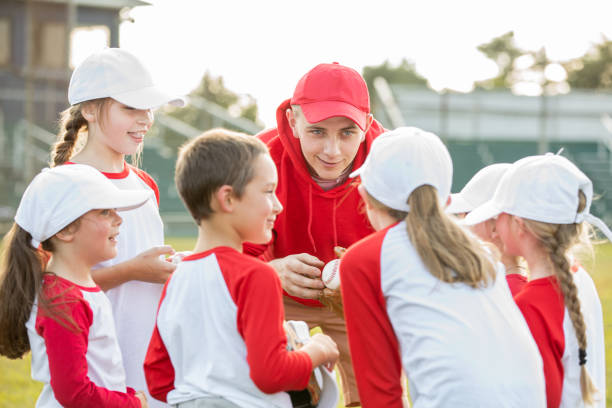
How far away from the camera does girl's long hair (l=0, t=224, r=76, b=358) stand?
8.80ft

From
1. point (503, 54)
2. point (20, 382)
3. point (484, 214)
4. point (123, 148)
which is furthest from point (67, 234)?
point (503, 54)

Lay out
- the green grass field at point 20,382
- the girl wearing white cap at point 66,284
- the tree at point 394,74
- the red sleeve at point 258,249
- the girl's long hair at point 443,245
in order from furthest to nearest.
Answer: the tree at point 394,74
the green grass field at point 20,382
the red sleeve at point 258,249
the girl wearing white cap at point 66,284
the girl's long hair at point 443,245

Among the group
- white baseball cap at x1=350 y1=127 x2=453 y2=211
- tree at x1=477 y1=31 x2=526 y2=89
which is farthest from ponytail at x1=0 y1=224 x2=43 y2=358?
tree at x1=477 y1=31 x2=526 y2=89

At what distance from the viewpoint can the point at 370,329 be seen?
2537mm

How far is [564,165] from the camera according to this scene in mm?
2775

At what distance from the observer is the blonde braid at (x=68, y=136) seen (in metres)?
3.31

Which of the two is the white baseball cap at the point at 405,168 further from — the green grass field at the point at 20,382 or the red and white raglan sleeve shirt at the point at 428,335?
the green grass field at the point at 20,382

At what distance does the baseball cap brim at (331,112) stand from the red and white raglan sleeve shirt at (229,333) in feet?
3.77

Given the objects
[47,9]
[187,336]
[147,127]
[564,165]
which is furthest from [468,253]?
[47,9]

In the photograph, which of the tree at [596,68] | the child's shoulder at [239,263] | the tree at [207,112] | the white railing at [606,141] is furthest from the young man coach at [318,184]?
the tree at [596,68]

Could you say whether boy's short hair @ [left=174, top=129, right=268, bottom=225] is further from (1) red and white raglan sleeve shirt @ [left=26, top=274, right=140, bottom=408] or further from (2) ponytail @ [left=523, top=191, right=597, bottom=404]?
(2) ponytail @ [left=523, top=191, right=597, bottom=404]

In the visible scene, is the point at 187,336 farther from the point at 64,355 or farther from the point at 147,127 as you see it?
the point at 147,127

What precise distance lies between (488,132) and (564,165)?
25.7 m

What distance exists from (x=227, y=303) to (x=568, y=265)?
1.18 metres
